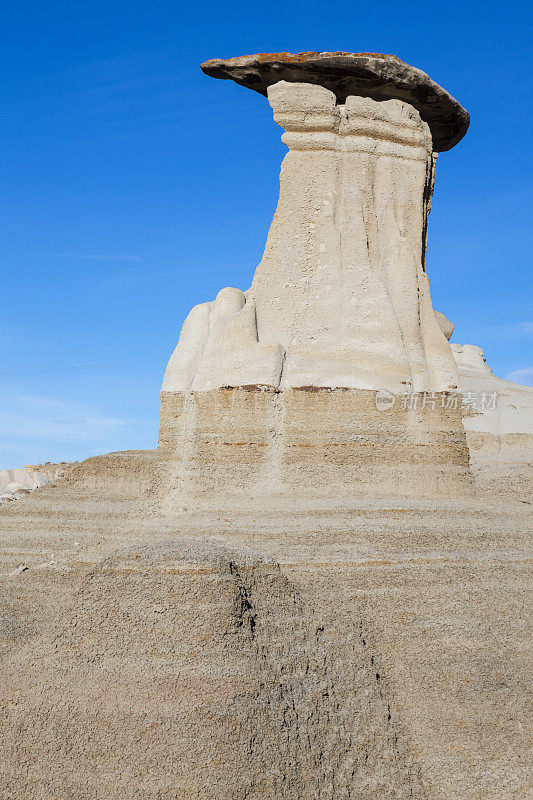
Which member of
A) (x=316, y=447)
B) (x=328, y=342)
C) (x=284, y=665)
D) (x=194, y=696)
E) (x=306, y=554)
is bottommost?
(x=194, y=696)

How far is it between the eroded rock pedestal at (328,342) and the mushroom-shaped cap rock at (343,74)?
63mm

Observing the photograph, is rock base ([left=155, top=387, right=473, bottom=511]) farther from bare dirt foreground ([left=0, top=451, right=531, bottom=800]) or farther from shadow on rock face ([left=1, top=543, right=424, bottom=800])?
shadow on rock face ([left=1, top=543, right=424, bottom=800])

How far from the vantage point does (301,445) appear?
11594 mm

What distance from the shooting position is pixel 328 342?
1231 centimetres

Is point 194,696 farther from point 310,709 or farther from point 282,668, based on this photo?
point 310,709

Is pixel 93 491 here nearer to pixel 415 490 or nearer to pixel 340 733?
pixel 415 490

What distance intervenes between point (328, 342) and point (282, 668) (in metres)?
6.40

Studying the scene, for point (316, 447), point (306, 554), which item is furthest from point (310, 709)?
point (316, 447)

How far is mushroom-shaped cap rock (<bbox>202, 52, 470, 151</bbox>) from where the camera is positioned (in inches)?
505

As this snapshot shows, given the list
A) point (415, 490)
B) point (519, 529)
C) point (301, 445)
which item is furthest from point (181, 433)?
point (519, 529)

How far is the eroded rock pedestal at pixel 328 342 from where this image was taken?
11688 mm

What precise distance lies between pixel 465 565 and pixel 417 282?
570cm

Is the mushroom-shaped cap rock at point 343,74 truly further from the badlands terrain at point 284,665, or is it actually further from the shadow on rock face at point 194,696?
the shadow on rock face at point 194,696

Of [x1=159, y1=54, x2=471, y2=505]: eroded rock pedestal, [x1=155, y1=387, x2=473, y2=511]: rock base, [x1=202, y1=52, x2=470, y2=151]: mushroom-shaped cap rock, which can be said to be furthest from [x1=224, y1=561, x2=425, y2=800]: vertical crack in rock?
[x1=202, y1=52, x2=470, y2=151]: mushroom-shaped cap rock
